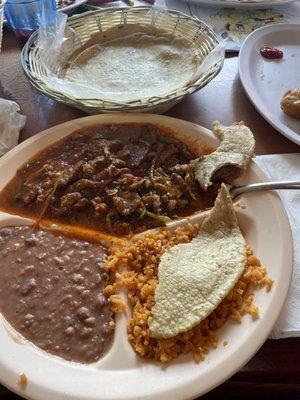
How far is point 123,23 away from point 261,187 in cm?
143

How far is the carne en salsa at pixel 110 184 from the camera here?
1754mm

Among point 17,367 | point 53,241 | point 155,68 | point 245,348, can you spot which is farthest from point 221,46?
point 17,367

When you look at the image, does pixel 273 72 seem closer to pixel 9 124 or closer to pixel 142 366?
pixel 9 124

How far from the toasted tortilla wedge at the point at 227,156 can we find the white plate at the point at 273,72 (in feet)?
0.89

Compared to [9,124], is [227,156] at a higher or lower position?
lower

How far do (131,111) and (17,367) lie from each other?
1.22 meters

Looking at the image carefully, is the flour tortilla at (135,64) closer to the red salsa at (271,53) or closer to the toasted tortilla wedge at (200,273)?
the red salsa at (271,53)

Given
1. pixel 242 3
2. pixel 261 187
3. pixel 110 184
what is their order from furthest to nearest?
1. pixel 242 3
2. pixel 110 184
3. pixel 261 187

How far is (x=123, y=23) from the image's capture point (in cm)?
249

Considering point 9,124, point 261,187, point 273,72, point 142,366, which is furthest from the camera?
point 273,72

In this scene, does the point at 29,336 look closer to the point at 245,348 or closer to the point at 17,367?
the point at 17,367

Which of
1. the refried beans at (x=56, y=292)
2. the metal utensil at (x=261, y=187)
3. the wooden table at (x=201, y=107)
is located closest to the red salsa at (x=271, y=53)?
the wooden table at (x=201, y=107)

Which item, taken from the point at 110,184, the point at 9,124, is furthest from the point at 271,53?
the point at 9,124

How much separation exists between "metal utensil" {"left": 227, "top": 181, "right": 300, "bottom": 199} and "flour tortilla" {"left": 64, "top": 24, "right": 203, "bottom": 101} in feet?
2.06
